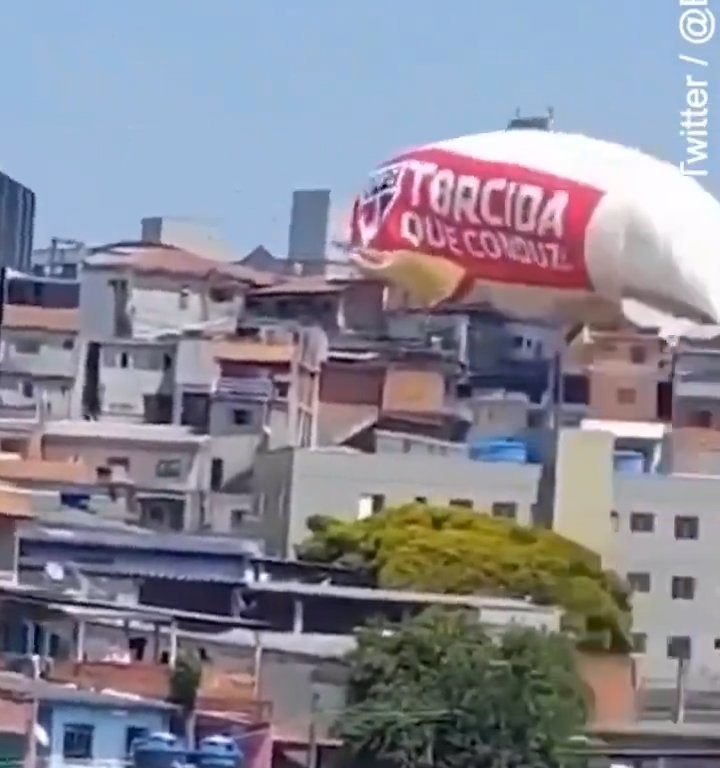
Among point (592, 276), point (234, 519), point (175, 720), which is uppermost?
point (592, 276)

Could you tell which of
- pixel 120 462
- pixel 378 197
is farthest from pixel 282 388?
pixel 378 197

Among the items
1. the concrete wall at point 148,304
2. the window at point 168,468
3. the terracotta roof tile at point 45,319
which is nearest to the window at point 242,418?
the window at point 168,468

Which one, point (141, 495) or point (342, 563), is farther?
point (141, 495)

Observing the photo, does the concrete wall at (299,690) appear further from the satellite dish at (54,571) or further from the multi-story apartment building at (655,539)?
the multi-story apartment building at (655,539)

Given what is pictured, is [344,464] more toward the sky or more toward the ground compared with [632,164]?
more toward the ground

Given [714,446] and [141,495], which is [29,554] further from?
[714,446]

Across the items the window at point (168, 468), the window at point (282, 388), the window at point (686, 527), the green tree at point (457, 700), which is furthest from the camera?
the window at point (282, 388)

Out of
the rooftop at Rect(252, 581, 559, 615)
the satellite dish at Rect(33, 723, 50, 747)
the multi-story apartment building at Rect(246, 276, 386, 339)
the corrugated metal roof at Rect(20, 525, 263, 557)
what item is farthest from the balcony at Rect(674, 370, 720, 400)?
the satellite dish at Rect(33, 723, 50, 747)

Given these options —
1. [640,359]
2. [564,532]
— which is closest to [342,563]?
→ [564,532]

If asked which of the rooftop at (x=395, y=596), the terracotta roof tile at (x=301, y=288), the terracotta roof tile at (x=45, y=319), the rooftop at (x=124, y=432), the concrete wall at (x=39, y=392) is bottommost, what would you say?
the rooftop at (x=395, y=596)
